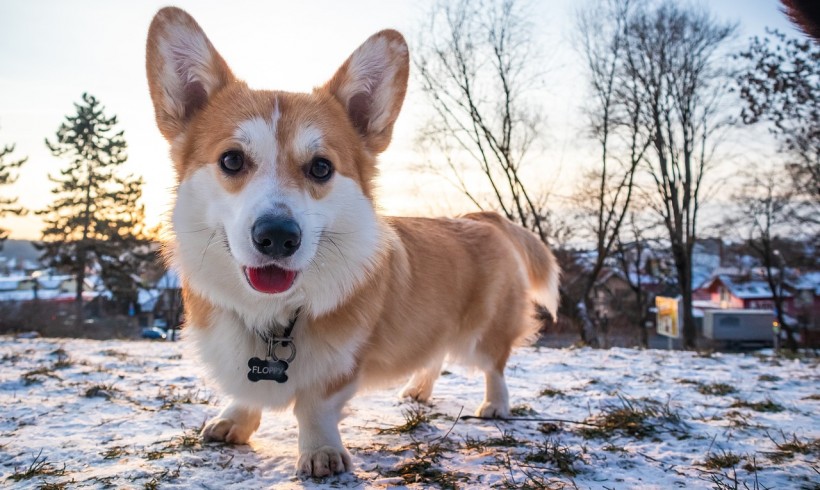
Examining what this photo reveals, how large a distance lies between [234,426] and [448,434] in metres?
1.18

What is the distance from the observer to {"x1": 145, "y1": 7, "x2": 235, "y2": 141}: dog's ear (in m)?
2.74

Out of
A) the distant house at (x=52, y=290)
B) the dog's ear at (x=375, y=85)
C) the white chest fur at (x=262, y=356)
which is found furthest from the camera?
the distant house at (x=52, y=290)

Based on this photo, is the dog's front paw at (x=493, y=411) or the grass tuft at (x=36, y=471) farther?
the dog's front paw at (x=493, y=411)

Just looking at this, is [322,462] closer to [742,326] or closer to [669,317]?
[669,317]

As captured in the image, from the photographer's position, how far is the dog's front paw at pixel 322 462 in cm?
235

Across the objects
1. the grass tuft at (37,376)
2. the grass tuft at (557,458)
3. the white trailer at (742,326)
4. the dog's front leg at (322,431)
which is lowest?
the white trailer at (742,326)

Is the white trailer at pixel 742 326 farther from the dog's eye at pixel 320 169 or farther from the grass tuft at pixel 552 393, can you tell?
the dog's eye at pixel 320 169

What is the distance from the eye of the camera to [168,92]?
9.30ft

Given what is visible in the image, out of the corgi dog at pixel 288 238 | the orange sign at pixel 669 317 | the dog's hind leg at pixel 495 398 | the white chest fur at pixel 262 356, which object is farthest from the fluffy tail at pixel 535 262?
the orange sign at pixel 669 317

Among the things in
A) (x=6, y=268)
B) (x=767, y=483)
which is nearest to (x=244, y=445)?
(x=767, y=483)

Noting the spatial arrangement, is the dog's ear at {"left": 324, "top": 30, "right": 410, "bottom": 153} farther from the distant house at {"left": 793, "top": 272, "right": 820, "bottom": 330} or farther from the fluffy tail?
the distant house at {"left": 793, "top": 272, "right": 820, "bottom": 330}

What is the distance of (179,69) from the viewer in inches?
112

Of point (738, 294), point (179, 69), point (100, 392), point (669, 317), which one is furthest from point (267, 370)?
point (738, 294)

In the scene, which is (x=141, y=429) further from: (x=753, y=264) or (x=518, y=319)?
(x=753, y=264)
